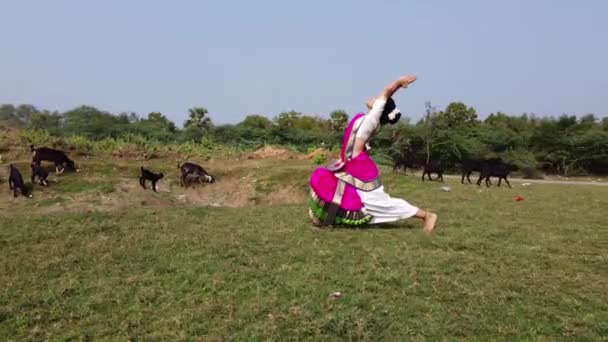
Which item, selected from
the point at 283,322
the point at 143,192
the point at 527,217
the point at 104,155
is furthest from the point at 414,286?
the point at 104,155

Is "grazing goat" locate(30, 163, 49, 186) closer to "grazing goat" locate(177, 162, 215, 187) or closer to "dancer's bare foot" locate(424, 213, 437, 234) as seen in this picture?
"grazing goat" locate(177, 162, 215, 187)

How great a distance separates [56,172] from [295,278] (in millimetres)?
11667

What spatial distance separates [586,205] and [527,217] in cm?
281

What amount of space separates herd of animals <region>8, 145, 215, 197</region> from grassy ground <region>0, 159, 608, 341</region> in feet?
12.9

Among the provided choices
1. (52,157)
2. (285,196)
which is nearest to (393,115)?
(285,196)

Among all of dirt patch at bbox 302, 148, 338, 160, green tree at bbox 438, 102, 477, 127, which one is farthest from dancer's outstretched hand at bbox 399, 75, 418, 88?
green tree at bbox 438, 102, 477, 127

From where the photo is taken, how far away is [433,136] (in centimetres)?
3000

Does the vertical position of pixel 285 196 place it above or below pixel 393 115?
below

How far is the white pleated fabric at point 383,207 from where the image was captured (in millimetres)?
7262

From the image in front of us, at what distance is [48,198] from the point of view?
444 inches

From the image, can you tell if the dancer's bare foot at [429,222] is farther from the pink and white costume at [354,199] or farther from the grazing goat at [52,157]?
the grazing goat at [52,157]

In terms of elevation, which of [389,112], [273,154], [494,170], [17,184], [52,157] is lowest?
[17,184]

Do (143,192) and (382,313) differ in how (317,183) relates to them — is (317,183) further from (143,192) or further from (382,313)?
(143,192)

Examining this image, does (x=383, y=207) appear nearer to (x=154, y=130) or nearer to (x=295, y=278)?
(x=295, y=278)
